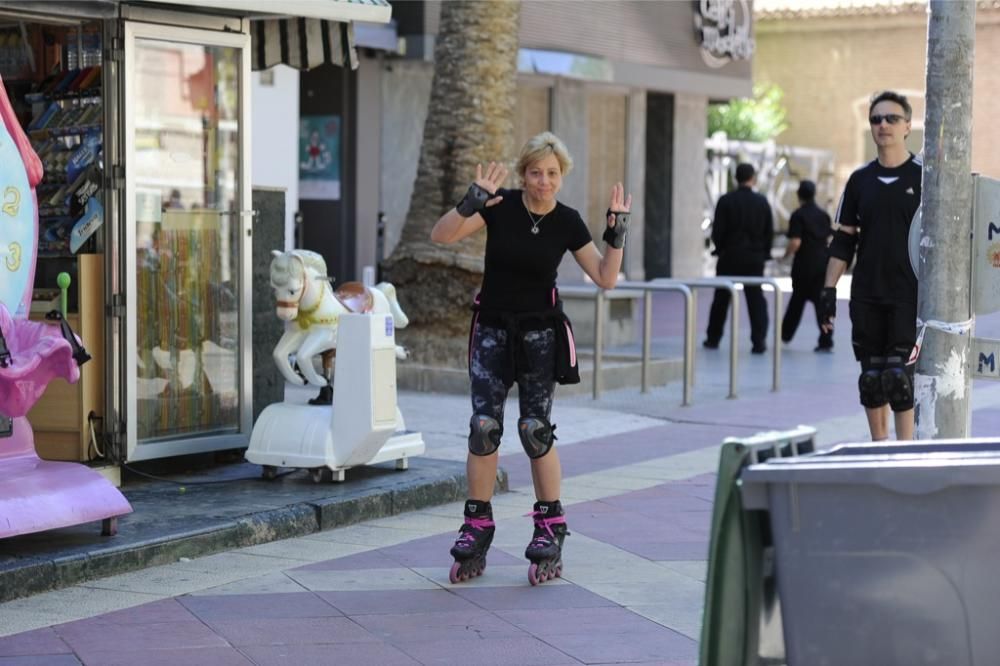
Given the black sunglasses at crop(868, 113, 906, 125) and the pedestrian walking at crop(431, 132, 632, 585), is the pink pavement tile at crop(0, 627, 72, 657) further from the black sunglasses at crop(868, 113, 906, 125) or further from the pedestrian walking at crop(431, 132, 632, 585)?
the black sunglasses at crop(868, 113, 906, 125)

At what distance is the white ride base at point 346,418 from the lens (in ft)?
26.1

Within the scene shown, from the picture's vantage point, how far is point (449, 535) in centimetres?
761

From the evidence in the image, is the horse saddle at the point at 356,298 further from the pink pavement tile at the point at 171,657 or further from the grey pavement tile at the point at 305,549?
the pink pavement tile at the point at 171,657

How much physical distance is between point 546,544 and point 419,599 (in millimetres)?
583

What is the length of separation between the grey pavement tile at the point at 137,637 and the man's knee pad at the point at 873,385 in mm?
3616

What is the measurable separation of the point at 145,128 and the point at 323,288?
1.19 meters

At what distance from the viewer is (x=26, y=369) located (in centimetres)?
650

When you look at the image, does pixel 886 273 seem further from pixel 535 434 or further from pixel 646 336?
pixel 646 336

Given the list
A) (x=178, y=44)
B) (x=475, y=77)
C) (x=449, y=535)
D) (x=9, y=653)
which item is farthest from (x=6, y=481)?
(x=475, y=77)

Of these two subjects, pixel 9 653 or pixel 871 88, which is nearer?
pixel 9 653

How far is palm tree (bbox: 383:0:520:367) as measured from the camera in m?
13.0

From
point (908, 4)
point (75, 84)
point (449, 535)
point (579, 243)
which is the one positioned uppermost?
point (908, 4)

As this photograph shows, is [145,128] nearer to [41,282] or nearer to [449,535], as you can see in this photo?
[41,282]

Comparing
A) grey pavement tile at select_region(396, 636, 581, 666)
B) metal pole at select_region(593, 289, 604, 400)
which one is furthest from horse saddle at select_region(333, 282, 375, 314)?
metal pole at select_region(593, 289, 604, 400)
